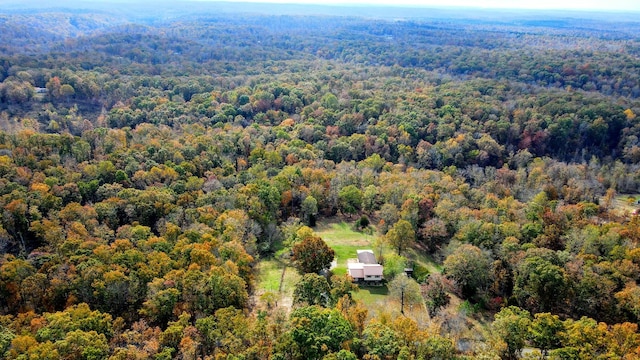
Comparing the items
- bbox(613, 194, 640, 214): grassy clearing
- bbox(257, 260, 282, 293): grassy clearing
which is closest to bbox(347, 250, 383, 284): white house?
bbox(257, 260, 282, 293): grassy clearing

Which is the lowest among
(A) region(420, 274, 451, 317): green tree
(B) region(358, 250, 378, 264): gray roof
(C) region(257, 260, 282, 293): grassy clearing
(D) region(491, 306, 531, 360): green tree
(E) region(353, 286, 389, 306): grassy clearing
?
(C) region(257, 260, 282, 293): grassy clearing

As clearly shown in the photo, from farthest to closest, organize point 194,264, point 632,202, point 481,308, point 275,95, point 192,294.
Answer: point 275,95, point 632,202, point 481,308, point 194,264, point 192,294

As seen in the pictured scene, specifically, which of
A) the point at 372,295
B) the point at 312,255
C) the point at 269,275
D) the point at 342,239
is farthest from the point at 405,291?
the point at 342,239

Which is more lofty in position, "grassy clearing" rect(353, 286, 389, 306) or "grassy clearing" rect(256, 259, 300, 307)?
"grassy clearing" rect(353, 286, 389, 306)

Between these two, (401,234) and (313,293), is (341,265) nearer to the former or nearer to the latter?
(401,234)

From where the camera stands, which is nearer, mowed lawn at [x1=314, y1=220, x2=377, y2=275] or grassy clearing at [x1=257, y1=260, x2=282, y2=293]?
grassy clearing at [x1=257, y1=260, x2=282, y2=293]

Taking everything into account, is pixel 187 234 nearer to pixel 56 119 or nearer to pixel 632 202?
pixel 56 119

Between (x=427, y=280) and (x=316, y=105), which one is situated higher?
(x=316, y=105)

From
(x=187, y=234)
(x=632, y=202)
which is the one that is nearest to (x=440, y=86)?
(x=632, y=202)

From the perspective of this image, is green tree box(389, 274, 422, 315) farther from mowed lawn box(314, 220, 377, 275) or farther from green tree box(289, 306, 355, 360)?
A: green tree box(289, 306, 355, 360)
